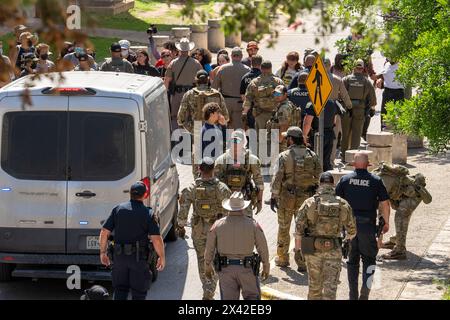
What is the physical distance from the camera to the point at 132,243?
12844 mm

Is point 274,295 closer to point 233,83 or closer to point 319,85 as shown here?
point 319,85

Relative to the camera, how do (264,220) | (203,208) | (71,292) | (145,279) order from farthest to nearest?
(264,220) < (71,292) < (203,208) < (145,279)

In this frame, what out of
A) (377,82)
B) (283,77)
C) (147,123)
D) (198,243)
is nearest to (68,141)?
(147,123)

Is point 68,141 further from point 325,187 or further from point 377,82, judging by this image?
point 377,82

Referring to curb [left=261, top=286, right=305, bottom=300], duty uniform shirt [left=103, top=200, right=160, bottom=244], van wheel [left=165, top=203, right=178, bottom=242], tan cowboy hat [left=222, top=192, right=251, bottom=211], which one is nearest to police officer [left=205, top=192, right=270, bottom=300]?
tan cowboy hat [left=222, top=192, right=251, bottom=211]

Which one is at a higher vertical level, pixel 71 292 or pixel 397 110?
pixel 397 110

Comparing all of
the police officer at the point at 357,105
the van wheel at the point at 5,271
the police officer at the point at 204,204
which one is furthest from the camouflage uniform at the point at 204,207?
the police officer at the point at 357,105

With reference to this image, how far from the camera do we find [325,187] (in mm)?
13203

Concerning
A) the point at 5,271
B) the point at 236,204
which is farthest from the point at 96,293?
the point at 5,271

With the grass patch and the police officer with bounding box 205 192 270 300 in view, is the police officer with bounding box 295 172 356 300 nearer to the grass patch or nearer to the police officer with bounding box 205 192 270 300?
the police officer with bounding box 205 192 270 300

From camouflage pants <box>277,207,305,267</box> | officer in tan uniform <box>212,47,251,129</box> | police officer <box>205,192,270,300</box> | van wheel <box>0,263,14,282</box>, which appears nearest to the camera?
police officer <box>205,192,270,300</box>

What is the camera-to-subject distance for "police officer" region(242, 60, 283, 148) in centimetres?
2100

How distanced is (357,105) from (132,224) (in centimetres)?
1087

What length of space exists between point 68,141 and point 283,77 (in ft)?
32.3
